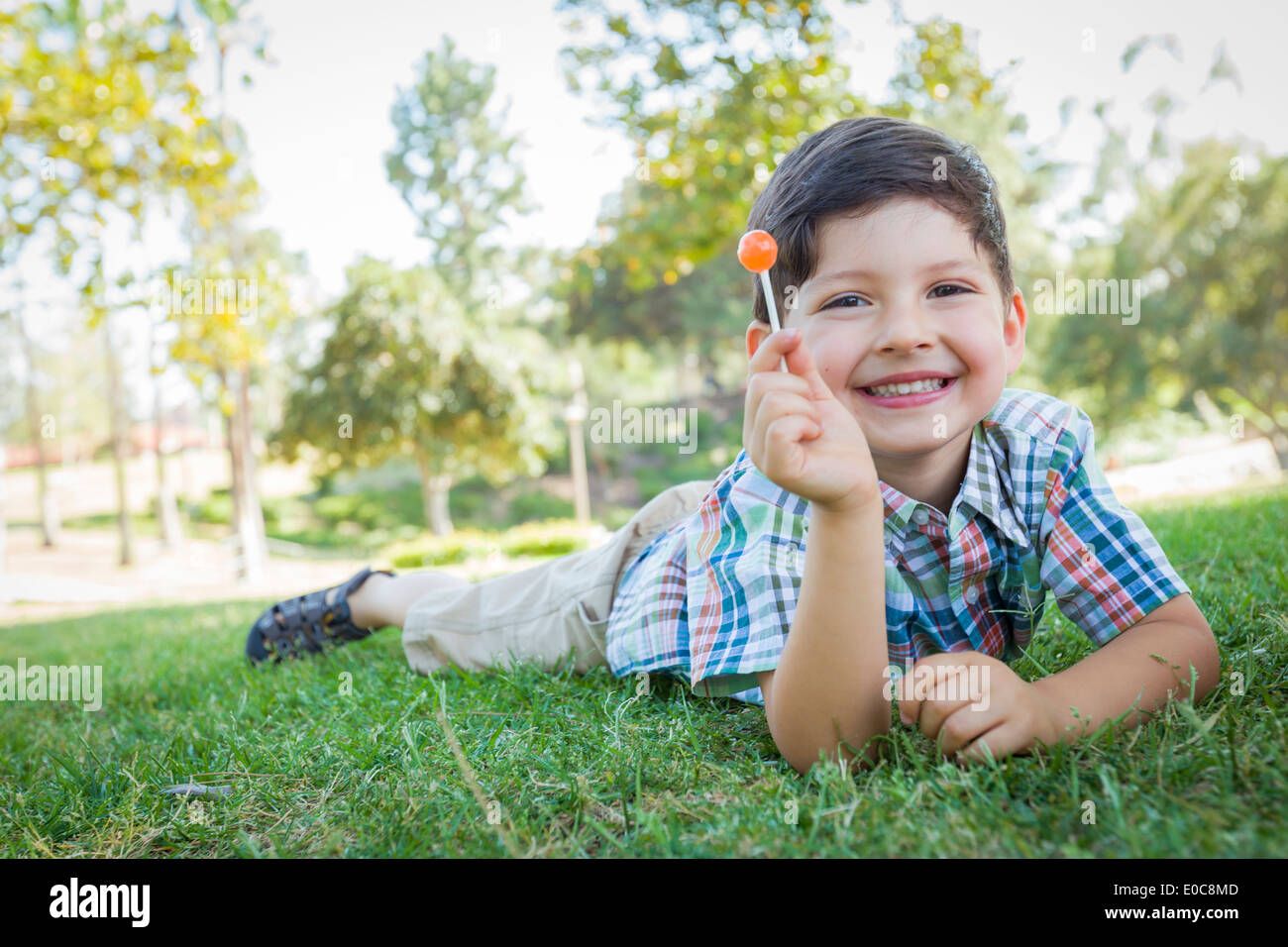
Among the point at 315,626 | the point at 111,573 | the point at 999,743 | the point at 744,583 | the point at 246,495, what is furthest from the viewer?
the point at 111,573

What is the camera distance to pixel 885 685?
150 centimetres

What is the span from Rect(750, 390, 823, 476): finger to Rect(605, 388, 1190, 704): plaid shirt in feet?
1.23

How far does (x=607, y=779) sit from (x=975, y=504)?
2.98 ft

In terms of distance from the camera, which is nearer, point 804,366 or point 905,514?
point 804,366

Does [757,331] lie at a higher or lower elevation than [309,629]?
higher

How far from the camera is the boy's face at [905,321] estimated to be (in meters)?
1.65

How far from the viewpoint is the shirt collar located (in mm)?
1817

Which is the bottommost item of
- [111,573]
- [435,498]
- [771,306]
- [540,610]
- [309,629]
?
[111,573]

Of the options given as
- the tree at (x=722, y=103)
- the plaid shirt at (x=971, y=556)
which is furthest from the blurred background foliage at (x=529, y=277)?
the plaid shirt at (x=971, y=556)

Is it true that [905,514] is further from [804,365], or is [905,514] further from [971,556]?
[804,365]

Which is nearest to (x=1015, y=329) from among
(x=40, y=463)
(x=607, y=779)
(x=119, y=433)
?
(x=607, y=779)

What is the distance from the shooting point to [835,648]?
56.1 inches

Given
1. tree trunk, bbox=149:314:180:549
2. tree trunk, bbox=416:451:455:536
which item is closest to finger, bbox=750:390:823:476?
tree trunk, bbox=416:451:455:536

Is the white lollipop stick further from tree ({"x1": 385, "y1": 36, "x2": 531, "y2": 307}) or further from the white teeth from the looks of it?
tree ({"x1": 385, "y1": 36, "x2": 531, "y2": 307})
